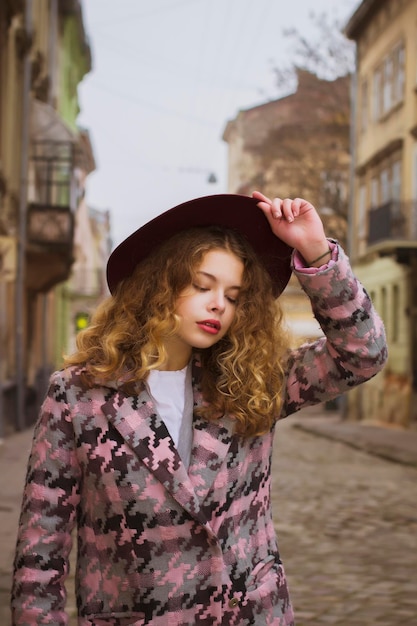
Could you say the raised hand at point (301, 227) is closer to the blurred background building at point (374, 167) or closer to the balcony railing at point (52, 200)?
the balcony railing at point (52, 200)

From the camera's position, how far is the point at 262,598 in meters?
2.38

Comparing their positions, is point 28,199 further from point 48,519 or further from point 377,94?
point 48,519

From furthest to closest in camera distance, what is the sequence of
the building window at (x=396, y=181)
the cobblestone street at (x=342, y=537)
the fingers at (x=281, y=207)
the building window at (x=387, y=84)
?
the building window at (x=387, y=84) → the building window at (x=396, y=181) → the cobblestone street at (x=342, y=537) → the fingers at (x=281, y=207)

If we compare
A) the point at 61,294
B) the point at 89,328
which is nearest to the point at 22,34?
the point at 61,294

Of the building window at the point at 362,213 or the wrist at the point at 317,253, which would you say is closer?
the wrist at the point at 317,253

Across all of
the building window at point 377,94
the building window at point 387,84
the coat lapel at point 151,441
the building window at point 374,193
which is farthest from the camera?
the building window at point 374,193

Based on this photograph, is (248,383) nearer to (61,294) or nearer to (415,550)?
(415,550)

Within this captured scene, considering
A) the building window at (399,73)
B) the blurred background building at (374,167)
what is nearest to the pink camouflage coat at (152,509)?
the blurred background building at (374,167)

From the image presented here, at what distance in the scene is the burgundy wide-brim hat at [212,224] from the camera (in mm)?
2508

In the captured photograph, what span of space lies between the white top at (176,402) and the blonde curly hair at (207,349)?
41mm

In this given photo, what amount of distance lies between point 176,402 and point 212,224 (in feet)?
1.31

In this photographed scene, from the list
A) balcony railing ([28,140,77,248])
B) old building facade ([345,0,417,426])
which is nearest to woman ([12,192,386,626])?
balcony railing ([28,140,77,248])

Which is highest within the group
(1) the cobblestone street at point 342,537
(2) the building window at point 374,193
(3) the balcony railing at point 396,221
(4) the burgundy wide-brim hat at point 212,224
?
(2) the building window at point 374,193

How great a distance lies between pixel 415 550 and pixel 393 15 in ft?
78.0
